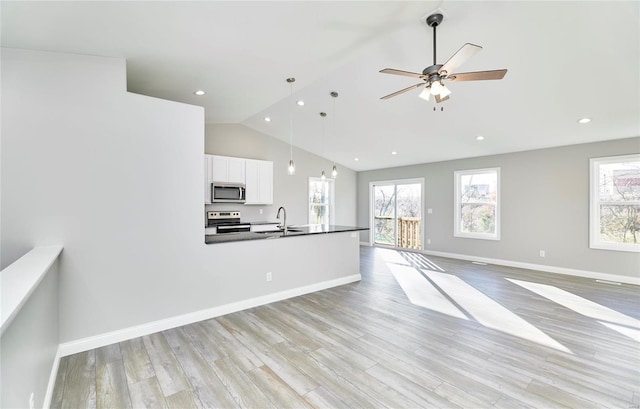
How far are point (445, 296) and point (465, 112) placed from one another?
2851mm

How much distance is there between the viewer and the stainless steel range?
554cm

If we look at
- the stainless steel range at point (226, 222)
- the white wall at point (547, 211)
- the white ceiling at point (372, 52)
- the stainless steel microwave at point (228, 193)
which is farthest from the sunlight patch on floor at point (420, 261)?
the stainless steel microwave at point (228, 193)

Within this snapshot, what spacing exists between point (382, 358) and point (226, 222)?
167 inches

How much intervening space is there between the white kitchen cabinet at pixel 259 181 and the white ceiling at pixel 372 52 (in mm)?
1322

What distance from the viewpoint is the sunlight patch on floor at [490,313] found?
2.79 metres

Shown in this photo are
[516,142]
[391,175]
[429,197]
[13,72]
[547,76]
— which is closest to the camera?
[13,72]

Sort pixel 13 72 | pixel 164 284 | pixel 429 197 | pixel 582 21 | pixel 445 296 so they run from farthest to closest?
1. pixel 429 197
2. pixel 445 296
3. pixel 164 284
4. pixel 582 21
5. pixel 13 72

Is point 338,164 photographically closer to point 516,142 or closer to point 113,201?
point 516,142

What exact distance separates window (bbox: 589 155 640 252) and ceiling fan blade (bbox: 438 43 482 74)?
15.2ft

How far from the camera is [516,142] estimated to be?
543 centimetres

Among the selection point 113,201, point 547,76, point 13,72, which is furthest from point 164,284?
point 547,76

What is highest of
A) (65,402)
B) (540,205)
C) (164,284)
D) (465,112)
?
(465,112)

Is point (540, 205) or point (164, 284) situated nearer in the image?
point (164, 284)

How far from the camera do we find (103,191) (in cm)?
264
